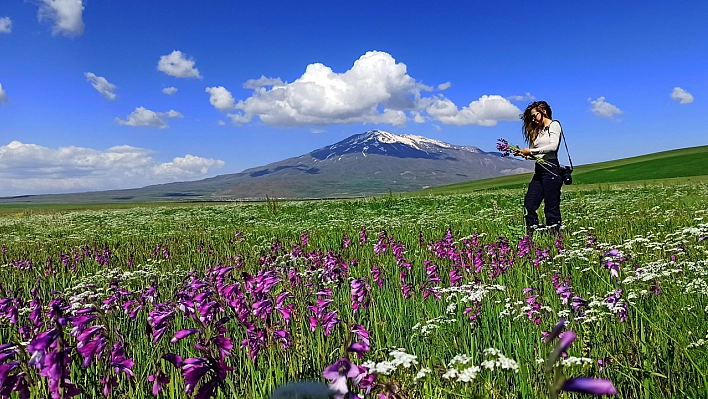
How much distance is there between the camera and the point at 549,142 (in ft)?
30.5

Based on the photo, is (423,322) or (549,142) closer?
(423,322)

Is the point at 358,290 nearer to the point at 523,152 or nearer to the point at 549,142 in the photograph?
the point at 523,152

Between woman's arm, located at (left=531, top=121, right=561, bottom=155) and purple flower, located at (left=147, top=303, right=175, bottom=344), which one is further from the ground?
woman's arm, located at (left=531, top=121, right=561, bottom=155)

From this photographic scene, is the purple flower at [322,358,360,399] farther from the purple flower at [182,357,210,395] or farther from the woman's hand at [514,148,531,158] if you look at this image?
the woman's hand at [514,148,531,158]

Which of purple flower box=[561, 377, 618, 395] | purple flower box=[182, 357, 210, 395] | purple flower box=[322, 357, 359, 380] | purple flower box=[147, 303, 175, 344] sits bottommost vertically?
purple flower box=[182, 357, 210, 395]

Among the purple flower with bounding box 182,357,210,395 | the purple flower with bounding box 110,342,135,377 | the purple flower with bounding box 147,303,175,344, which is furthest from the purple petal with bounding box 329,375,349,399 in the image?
the purple flower with bounding box 110,342,135,377

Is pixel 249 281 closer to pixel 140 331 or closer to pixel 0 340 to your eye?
pixel 140 331

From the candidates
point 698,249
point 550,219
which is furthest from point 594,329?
point 550,219

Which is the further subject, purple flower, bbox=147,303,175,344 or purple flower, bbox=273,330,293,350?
purple flower, bbox=273,330,293,350

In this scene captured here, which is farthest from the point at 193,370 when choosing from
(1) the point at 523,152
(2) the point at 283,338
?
(1) the point at 523,152

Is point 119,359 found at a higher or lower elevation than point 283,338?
higher

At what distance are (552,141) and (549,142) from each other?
6 cm

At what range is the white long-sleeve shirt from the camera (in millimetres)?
9211

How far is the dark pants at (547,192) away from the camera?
31.0ft
